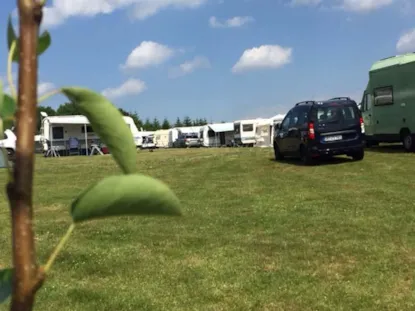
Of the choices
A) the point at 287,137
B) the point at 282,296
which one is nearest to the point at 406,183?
the point at 287,137

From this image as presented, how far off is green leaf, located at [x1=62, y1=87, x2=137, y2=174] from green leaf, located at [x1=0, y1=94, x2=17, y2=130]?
59 millimetres

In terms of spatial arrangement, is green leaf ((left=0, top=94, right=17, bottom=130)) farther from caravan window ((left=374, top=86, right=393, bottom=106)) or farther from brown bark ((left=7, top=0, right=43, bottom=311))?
caravan window ((left=374, top=86, right=393, bottom=106))

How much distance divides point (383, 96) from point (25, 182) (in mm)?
17920

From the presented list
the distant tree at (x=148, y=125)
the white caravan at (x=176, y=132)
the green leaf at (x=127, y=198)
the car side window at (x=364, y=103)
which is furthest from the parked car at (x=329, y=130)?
the distant tree at (x=148, y=125)

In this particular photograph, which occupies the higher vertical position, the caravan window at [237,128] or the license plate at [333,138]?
the caravan window at [237,128]

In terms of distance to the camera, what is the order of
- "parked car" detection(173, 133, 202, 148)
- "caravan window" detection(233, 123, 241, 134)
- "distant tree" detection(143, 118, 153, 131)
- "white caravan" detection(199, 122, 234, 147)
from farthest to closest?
1. "distant tree" detection(143, 118, 153, 131)
2. "parked car" detection(173, 133, 202, 148)
3. "white caravan" detection(199, 122, 234, 147)
4. "caravan window" detection(233, 123, 241, 134)

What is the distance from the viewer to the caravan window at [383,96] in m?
17.1

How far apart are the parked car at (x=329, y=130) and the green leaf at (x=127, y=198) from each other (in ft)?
44.2

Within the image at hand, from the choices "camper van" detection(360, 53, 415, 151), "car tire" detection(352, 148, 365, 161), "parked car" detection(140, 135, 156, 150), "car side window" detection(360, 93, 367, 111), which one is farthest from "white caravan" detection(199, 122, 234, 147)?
"car tire" detection(352, 148, 365, 161)

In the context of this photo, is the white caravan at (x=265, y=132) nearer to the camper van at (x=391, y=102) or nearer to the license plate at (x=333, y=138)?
the camper van at (x=391, y=102)

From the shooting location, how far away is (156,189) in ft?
1.69

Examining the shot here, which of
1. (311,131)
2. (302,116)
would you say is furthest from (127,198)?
(302,116)

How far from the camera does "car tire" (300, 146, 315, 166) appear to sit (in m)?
13.9

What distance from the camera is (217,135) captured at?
52312 mm
